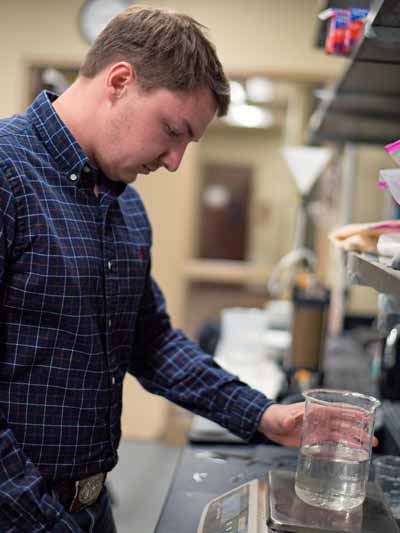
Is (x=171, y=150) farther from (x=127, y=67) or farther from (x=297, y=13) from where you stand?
(x=297, y=13)

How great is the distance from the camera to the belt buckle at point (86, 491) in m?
1.17

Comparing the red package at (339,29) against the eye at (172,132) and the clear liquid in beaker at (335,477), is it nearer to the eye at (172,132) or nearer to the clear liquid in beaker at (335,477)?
the eye at (172,132)

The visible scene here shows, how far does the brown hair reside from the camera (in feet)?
3.69

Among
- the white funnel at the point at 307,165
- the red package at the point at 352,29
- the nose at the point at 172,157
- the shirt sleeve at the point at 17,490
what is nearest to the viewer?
the shirt sleeve at the point at 17,490

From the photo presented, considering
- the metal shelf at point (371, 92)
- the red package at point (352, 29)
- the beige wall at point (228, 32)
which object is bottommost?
the metal shelf at point (371, 92)

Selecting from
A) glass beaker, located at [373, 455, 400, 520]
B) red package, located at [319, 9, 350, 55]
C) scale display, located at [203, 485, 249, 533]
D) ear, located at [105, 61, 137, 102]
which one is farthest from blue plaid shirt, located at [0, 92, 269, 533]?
red package, located at [319, 9, 350, 55]

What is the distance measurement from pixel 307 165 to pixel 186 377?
2015 millimetres

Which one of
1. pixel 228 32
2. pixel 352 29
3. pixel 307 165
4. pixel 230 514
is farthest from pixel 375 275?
pixel 228 32

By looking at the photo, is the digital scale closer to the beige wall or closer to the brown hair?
the brown hair

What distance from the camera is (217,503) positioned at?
1119mm

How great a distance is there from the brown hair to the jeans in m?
0.76

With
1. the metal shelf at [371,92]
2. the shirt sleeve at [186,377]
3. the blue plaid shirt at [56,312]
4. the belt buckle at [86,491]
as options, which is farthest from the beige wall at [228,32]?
the belt buckle at [86,491]

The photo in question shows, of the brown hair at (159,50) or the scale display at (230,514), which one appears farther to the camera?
the brown hair at (159,50)

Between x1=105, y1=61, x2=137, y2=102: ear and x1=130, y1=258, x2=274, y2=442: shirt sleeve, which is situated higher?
x1=105, y1=61, x2=137, y2=102: ear
